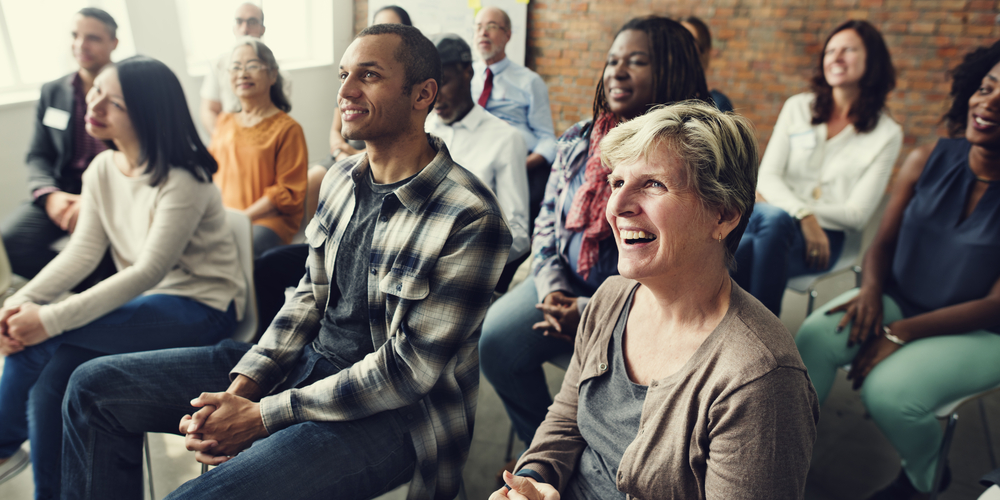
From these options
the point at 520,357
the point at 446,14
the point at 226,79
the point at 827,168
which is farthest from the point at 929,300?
the point at 446,14

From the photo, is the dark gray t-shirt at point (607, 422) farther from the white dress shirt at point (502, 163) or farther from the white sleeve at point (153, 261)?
the white sleeve at point (153, 261)

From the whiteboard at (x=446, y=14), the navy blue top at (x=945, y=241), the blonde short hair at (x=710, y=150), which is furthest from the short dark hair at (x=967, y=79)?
the whiteboard at (x=446, y=14)

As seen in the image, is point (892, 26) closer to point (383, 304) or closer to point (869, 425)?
point (869, 425)

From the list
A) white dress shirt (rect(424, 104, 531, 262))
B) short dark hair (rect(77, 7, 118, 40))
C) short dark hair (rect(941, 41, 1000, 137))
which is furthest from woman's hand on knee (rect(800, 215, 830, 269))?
short dark hair (rect(77, 7, 118, 40))

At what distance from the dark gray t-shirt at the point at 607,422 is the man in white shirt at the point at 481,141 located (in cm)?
96

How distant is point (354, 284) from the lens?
4.41 feet

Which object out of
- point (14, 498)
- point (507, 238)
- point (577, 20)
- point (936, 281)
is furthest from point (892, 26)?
point (14, 498)

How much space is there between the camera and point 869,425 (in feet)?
7.04

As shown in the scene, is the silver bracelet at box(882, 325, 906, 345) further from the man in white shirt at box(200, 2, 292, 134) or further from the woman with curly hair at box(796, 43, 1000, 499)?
the man in white shirt at box(200, 2, 292, 134)

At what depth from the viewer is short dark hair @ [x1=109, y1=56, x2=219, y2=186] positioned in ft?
5.51

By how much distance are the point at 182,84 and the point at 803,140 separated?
3427 millimetres

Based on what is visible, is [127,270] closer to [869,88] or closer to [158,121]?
[158,121]

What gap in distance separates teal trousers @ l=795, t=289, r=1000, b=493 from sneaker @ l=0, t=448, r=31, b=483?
2476mm

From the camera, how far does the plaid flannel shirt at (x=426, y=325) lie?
120cm
